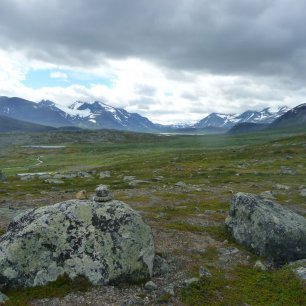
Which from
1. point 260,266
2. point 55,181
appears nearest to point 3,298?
point 260,266

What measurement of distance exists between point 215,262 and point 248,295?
544 cm

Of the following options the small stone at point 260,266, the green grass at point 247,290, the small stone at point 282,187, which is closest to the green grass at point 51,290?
the green grass at point 247,290

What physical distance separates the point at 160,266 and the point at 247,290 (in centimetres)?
575

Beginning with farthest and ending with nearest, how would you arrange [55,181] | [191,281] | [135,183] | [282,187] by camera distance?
[55,181] → [135,183] → [282,187] → [191,281]

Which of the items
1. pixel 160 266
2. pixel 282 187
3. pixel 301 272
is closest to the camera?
pixel 301 272

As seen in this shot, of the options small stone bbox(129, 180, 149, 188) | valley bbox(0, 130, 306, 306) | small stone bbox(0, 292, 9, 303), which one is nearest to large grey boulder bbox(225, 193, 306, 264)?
valley bbox(0, 130, 306, 306)

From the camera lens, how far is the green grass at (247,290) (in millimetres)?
20188

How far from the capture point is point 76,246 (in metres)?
22.3

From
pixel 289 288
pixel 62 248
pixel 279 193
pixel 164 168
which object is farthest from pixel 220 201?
pixel 164 168

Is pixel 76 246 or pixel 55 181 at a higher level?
pixel 76 246

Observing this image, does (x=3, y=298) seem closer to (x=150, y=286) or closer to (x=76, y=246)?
(x=76, y=246)

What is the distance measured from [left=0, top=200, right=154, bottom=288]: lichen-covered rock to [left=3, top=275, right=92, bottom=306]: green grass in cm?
35

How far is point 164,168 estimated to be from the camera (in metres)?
98.5

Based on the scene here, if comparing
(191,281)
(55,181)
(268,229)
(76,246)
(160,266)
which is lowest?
(55,181)
